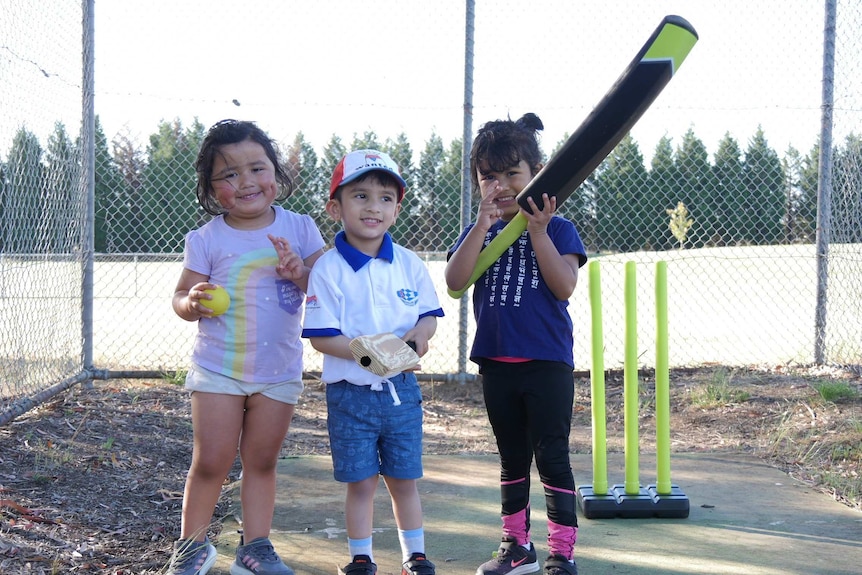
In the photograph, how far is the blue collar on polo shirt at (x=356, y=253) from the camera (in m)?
2.65

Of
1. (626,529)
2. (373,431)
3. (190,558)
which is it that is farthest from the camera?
(626,529)

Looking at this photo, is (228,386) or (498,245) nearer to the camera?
(228,386)

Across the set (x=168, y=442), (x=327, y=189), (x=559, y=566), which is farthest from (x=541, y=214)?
(x=327, y=189)

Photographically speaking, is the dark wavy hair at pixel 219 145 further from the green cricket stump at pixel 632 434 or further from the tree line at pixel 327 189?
the tree line at pixel 327 189

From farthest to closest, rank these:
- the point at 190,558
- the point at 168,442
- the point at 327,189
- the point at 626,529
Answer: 1. the point at 327,189
2. the point at 168,442
3. the point at 626,529
4. the point at 190,558

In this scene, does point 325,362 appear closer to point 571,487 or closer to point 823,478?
point 571,487

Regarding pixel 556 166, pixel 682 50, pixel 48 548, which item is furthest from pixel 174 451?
pixel 682 50

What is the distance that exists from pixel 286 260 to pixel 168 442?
2306mm

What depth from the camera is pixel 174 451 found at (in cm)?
439

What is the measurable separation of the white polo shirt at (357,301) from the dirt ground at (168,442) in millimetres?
1029

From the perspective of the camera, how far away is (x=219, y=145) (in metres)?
2.80

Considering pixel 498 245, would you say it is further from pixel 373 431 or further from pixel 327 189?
pixel 327 189

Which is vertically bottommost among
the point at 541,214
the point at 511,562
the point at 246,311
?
the point at 511,562

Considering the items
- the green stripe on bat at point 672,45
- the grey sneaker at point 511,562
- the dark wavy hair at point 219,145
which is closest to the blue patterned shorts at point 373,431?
the grey sneaker at point 511,562
